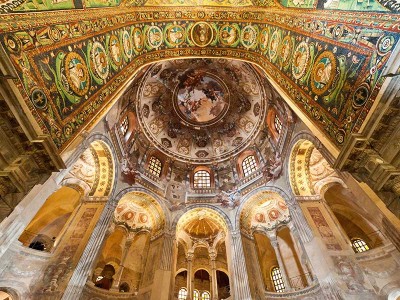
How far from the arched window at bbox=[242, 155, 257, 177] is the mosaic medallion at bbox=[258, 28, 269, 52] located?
8825 millimetres

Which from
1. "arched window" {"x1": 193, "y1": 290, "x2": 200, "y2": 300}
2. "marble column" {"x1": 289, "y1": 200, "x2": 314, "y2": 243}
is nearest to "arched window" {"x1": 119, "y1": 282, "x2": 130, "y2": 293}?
"arched window" {"x1": 193, "y1": 290, "x2": 200, "y2": 300}

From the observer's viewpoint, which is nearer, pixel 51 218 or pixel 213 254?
pixel 51 218

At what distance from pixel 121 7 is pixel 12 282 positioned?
1060 centimetres

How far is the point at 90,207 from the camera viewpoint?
1173 centimetres

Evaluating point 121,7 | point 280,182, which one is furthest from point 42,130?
point 280,182

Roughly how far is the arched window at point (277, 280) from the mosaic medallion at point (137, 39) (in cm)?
1511

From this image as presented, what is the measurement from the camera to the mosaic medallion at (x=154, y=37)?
396 inches

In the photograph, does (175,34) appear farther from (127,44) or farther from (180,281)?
(180,281)

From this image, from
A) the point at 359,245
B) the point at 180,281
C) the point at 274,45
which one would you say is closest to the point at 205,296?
the point at 180,281

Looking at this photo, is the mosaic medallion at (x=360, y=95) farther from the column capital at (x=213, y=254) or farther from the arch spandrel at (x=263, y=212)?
the column capital at (x=213, y=254)

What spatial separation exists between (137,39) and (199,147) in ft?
37.4

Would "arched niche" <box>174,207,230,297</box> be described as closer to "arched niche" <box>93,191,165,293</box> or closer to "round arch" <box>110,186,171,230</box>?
"round arch" <box>110,186,171,230</box>

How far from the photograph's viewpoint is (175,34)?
10594mm

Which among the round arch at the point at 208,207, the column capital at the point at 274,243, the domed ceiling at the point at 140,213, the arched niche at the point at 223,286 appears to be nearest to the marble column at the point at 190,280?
the round arch at the point at 208,207
